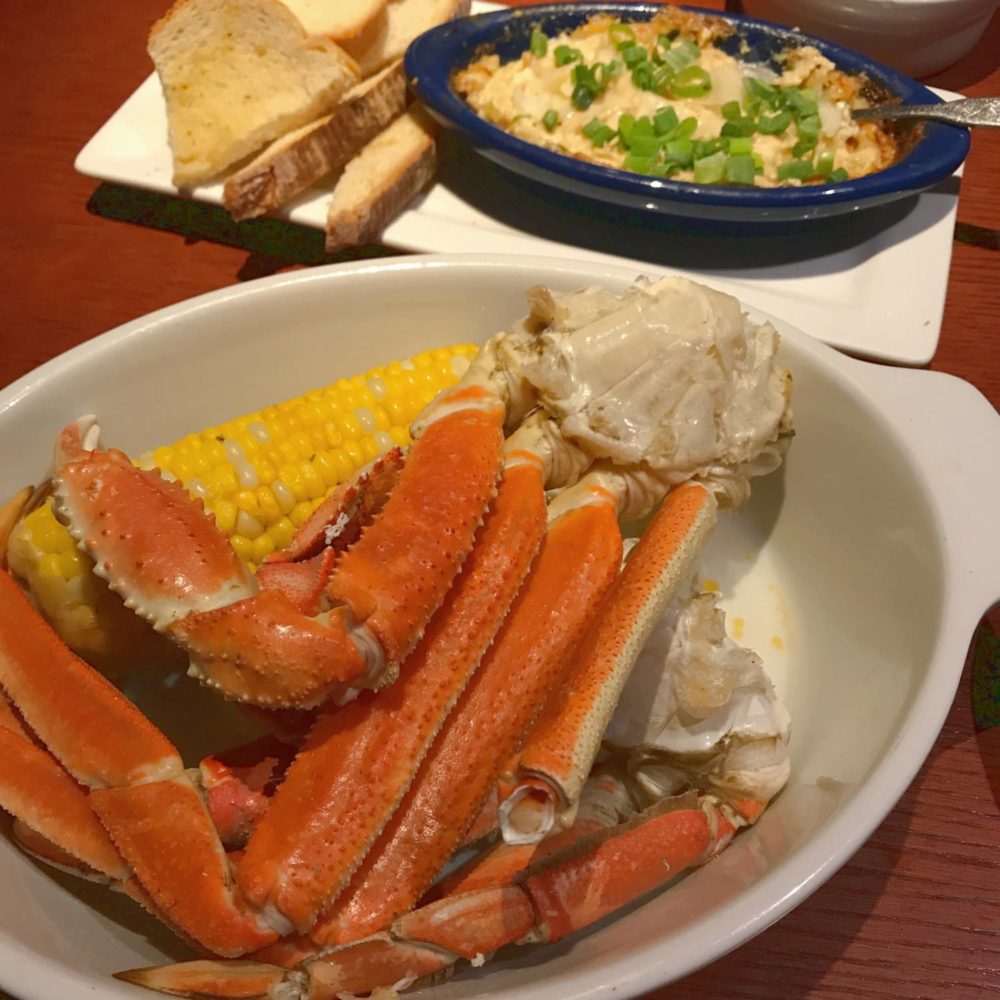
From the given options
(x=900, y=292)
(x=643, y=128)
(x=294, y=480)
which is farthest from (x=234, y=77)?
(x=900, y=292)

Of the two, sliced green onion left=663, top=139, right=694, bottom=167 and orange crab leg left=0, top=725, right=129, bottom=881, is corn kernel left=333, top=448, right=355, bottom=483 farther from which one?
sliced green onion left=663, top=139, right=694, bottom=167

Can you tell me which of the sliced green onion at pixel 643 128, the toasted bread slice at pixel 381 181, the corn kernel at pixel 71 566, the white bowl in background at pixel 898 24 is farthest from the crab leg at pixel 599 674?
the white bowl in background at pixel 898 24

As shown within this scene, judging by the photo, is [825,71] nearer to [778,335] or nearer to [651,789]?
[778,335]

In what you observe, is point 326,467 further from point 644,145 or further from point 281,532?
point 644,145

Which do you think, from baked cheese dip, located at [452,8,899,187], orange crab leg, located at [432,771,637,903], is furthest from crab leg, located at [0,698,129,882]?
baked cheese dip, located at [452,8,899,187]

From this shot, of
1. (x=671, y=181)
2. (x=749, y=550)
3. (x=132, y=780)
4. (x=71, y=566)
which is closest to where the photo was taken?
(x=132, y=780)

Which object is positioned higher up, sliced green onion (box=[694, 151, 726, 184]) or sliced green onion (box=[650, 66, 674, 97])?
sliced green onion (box=[650, 66, 674, 97])
